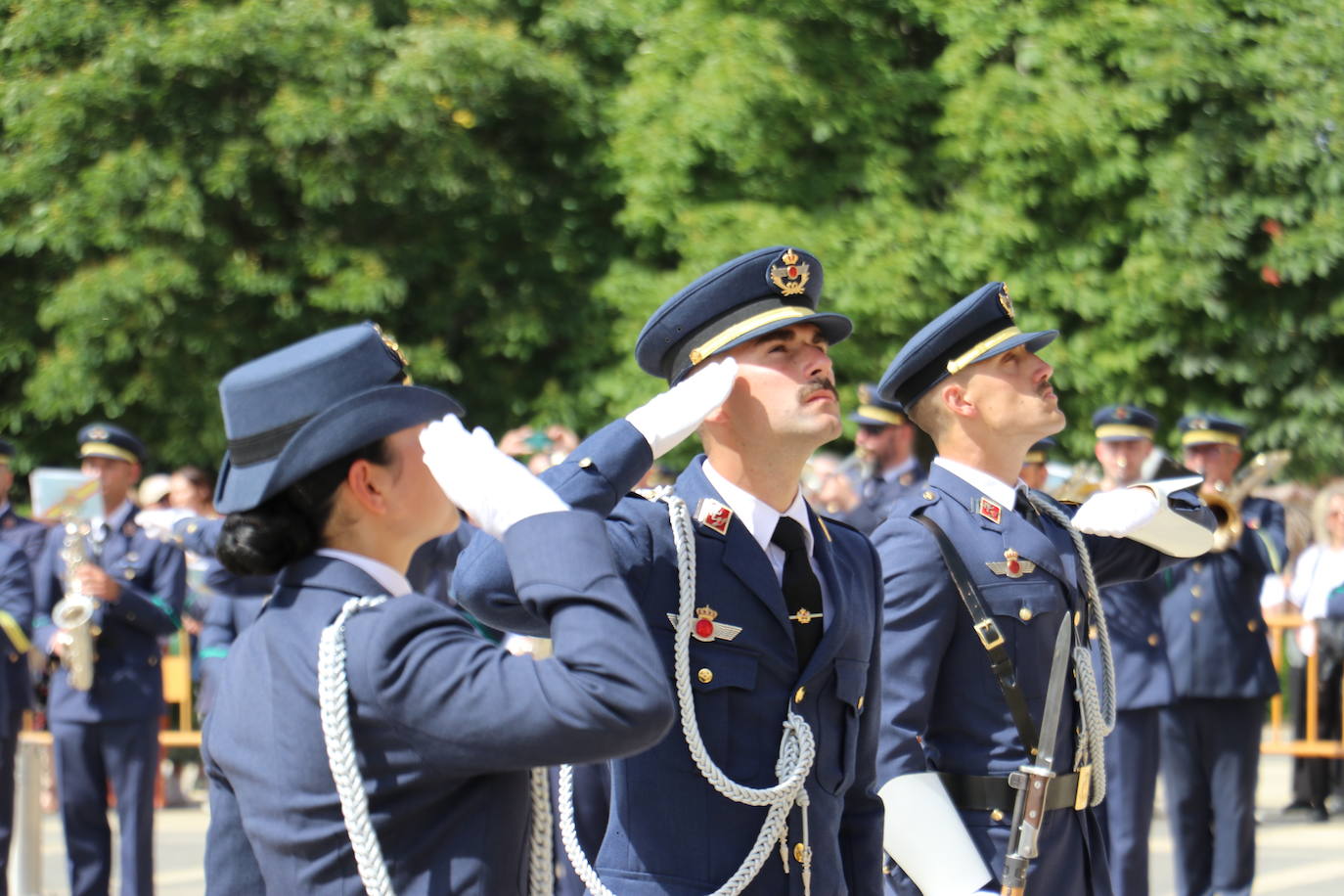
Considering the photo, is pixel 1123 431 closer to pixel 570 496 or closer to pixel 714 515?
pixel 714 515

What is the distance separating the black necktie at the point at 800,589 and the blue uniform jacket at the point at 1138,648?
548cm

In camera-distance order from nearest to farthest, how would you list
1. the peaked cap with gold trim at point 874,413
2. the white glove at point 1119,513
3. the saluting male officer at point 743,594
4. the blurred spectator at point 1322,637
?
the saluting male officer at point 743,594 < the white glove at point 1119,513 < the peaked cap with gold trim at point 874,413 < the blurred spectator at point 1322,637

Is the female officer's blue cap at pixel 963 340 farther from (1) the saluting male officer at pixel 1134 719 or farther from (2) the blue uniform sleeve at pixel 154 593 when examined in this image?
(2) the blue uniform sleeve at pixel 154 593

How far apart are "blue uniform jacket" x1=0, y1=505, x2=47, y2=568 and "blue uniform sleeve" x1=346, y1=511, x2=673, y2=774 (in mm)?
7442

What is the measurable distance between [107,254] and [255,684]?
13951mm

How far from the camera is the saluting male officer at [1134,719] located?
8.39 m

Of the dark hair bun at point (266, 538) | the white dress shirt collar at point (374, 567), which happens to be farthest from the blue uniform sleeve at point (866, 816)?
the dark hair bun at point (266, 538)

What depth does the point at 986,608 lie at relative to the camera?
164 inches

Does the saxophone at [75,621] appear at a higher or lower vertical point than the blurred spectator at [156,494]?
lower

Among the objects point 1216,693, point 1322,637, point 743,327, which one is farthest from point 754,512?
point 1322,637

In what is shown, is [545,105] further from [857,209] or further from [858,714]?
[858,714]

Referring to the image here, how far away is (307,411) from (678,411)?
76 centimetres

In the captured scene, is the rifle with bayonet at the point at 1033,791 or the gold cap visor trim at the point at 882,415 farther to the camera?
the gold cap visor trim at the point at 882,415

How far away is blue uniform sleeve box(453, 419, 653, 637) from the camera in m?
3.03
